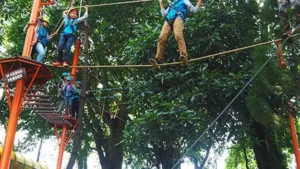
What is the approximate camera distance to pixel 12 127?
5773 millimetres

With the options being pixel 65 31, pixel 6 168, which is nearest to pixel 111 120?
pixel 65 31

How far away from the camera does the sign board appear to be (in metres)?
5.88

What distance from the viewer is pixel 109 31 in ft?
36.4

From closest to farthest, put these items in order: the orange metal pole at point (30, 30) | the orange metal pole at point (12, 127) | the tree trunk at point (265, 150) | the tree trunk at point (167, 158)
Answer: the orange metal pole at point (12, 127), the orange metal pole at point (30, 30), the tree trunk at point (265, 150), the tree trunk at point (167, 158)

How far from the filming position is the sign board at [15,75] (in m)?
5.88

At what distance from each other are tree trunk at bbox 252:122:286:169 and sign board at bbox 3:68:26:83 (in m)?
4.56

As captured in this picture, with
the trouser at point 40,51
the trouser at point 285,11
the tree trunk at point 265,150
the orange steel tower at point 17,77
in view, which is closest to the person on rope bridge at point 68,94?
the trouser at point 40,51

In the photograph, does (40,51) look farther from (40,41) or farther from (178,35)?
(178,35)

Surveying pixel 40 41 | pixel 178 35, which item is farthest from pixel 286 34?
pixel 40 41

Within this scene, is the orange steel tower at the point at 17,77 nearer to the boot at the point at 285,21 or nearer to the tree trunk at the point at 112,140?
the boot at the point at 285,21

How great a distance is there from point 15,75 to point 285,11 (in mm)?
4174

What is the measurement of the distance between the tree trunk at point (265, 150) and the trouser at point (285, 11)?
3009 mm

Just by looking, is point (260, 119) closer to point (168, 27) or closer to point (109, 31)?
point (168, 27)

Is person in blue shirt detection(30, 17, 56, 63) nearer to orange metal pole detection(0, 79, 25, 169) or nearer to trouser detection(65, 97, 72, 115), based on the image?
orange metal pole detection(0, 79, 25, 169)
